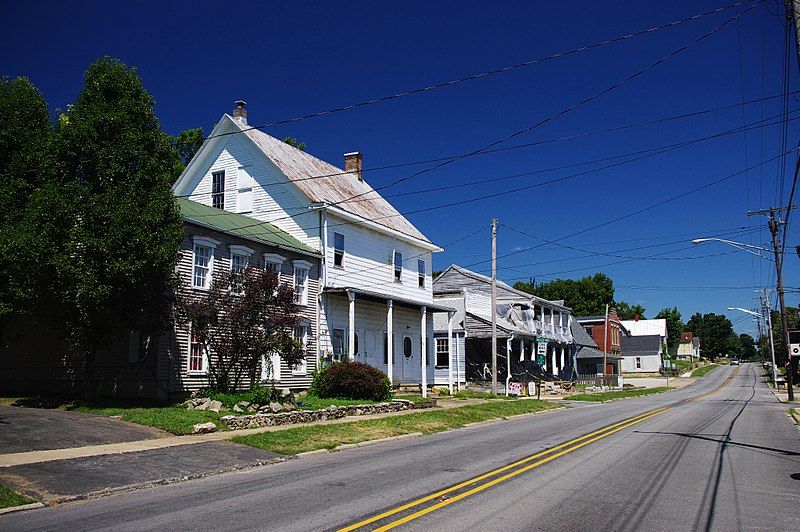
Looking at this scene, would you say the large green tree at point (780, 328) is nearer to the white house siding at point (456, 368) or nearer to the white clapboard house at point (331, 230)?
the white house siding at point (456, 368)

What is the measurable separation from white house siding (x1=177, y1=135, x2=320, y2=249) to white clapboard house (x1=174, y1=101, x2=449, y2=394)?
1.8 inches

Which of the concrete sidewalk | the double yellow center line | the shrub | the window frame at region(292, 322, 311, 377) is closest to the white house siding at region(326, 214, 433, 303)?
the window frame at region(292, 322, 311, 377)

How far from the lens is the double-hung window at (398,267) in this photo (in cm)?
3433

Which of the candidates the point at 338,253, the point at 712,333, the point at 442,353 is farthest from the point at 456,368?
the point at 712,333

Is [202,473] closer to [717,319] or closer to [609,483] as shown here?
[609,483]

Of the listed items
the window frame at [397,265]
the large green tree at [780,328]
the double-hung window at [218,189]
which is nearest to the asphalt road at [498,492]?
the window frame at [397,265]

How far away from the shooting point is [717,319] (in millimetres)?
162875

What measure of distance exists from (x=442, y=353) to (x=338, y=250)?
1459 centimetres

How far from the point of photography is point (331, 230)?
96.2ft

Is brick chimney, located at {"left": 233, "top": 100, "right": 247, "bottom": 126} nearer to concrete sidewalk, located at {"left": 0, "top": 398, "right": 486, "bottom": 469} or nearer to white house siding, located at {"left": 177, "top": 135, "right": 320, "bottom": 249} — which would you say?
white house siding, located at {"left": 177, "top": 135, "right": 320, "bottom": 249}

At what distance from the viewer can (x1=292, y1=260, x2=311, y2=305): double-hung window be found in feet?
88.8

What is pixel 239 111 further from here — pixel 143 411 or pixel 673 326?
pixel 673 326

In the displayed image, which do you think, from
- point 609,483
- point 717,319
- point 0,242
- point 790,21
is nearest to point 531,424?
point 609,483

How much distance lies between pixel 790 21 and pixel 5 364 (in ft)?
87.0
